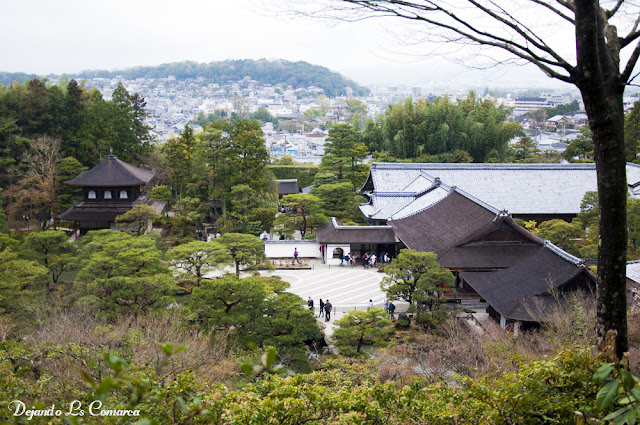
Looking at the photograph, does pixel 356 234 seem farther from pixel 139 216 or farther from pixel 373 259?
pixel 139 216

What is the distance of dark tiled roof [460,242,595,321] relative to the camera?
554 inches

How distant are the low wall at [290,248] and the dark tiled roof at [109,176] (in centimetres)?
801

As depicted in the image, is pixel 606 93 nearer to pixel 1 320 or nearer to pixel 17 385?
pixel 17 385

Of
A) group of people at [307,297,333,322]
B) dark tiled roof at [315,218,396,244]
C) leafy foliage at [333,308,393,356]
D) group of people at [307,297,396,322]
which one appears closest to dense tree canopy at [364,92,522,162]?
dark tiled roof at [315,218,396,244]

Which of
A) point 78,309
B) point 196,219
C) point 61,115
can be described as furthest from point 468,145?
point 78,309

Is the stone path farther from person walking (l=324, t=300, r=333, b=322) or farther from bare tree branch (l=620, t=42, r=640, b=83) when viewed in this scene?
bare tree branch (l=620, t=42, r=640, b=83)

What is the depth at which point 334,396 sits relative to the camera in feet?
15.1

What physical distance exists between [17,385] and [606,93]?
6217mm

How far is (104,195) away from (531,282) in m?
21.2

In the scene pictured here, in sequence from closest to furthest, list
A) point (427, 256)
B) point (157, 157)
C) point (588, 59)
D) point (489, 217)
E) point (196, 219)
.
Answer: point (588, 59), point (427, 256), point (489, 217), point (196, 219), point (157, 157)

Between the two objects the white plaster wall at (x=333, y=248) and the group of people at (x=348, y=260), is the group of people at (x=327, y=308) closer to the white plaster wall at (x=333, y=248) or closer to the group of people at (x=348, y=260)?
the group of people at (x=348, y=260)

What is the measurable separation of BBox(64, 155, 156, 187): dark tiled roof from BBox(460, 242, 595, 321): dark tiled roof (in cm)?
1814

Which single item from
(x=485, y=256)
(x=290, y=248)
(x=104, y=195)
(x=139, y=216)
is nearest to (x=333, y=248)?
(x=290, y=248)

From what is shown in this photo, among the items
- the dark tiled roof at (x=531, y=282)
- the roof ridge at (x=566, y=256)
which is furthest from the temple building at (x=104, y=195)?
the roof ridge at (x=566, y=256)
